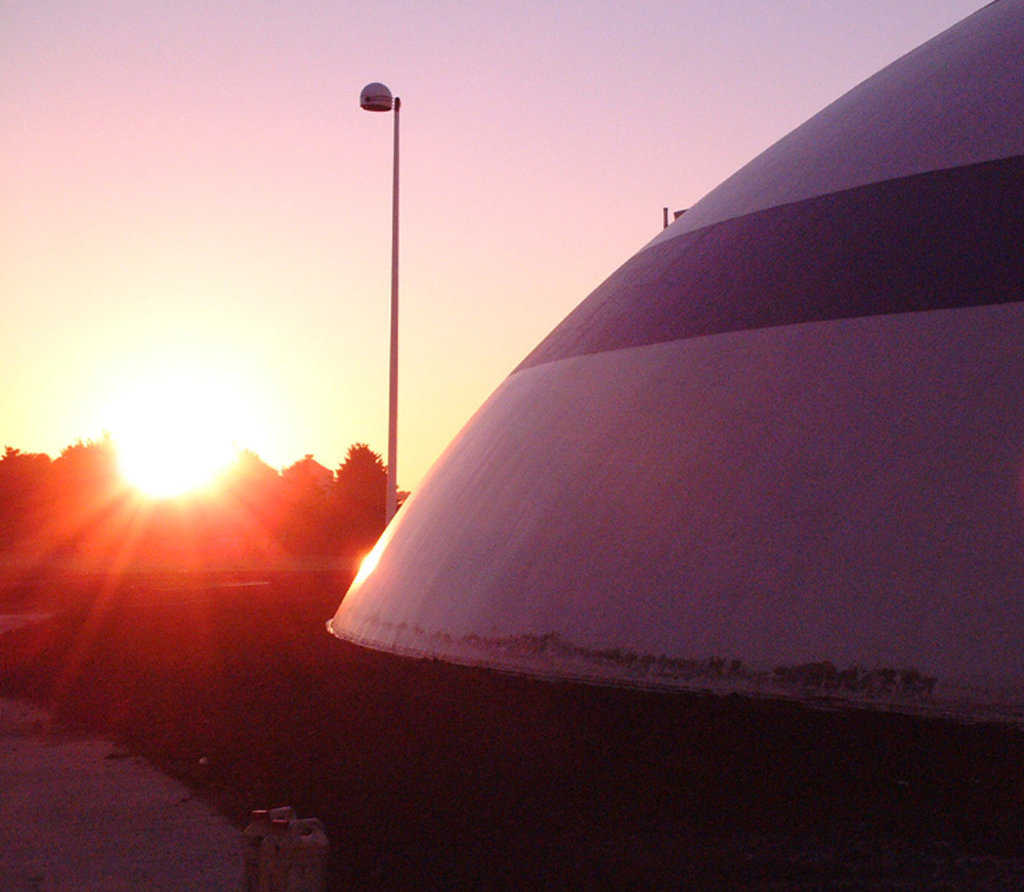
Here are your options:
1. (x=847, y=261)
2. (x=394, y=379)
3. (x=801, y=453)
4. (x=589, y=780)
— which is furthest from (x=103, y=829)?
(x=394, y=379)

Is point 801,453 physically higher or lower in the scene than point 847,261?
lower

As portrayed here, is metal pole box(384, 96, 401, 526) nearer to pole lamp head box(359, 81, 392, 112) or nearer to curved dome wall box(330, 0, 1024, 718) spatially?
pole lamp head box(359, 81, 392, 112)

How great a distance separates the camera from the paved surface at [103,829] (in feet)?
22.4

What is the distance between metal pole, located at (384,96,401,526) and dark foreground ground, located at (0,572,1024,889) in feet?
29.1

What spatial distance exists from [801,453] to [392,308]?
13.6 metres

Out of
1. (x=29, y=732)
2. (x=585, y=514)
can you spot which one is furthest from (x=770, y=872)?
(x=29, y=732)

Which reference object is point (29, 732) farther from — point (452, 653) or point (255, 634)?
point (255, 634)

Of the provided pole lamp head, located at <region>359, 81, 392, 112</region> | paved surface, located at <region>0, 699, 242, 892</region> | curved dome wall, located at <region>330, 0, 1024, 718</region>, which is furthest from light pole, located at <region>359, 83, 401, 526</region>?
paved surface, located at <region>0, 699, 242, 892</region>

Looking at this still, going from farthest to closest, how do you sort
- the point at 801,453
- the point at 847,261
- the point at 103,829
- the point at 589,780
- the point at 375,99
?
1. the point at 375,99
2. the point at 847,261
3. the point at 801,453
4. the point at 589,780
5. the point at 103,829

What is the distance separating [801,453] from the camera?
9203mm

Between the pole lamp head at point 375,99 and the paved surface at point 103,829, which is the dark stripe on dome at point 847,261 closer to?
the paved surface at point 103,829

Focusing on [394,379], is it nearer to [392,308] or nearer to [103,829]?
[392,308]

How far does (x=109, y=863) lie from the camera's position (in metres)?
7.11

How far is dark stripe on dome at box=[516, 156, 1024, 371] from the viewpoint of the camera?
9492 mm
